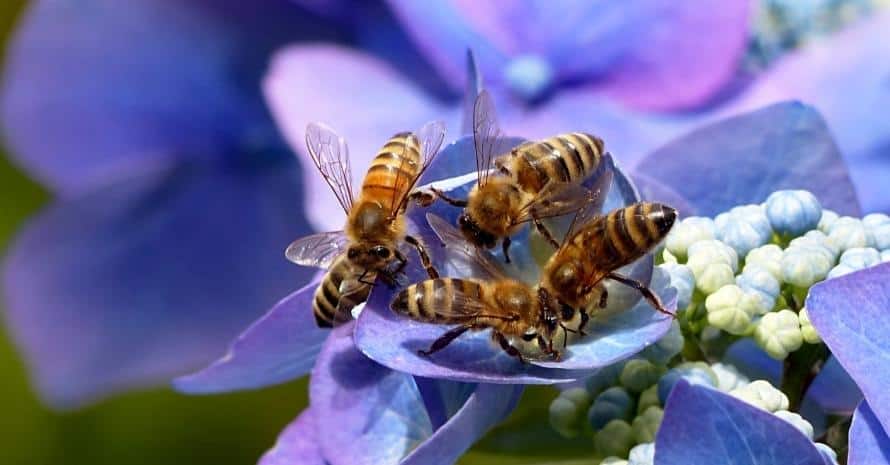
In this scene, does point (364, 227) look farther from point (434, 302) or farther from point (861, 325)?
point (861, 325)

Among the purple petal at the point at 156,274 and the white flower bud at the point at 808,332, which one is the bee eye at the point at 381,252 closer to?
the white flower bud at the point at 808,332

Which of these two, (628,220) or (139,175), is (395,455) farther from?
(139,175)

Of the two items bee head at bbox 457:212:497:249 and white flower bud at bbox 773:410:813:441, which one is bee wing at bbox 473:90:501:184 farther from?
white flower bud at bbox 773:410:813:441

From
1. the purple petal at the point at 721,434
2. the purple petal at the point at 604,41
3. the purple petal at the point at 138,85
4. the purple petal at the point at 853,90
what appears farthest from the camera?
the purple petal at the point at 138,85

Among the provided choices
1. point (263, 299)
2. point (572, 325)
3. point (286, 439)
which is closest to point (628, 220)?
point (572, 325)

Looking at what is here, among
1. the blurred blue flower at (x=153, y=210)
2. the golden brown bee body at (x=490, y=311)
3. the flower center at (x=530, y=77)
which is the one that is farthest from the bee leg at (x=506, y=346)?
the blurred blue flower at (x=153, y=210)

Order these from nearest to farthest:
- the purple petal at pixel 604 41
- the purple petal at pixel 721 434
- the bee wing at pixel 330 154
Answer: the purple petal at pixel 721 434 → the bee wing at pixel 330 154 → the purple petal at pixel 604 41
